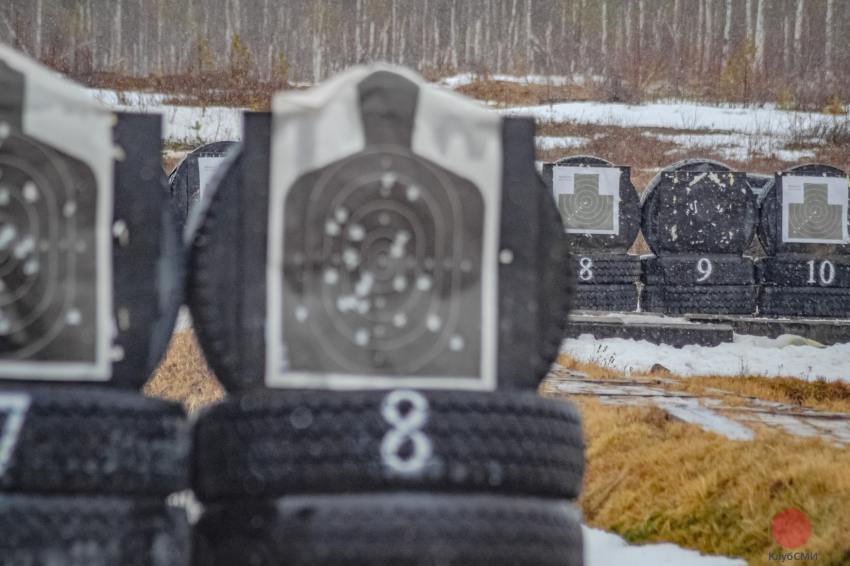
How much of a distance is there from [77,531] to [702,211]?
9.05 m

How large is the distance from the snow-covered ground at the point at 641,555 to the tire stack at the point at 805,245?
24.9 ft

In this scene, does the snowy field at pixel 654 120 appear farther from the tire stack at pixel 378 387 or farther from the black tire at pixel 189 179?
the tire stack at pixel 378 387

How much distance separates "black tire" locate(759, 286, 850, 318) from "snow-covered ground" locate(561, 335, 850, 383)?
1470 mm

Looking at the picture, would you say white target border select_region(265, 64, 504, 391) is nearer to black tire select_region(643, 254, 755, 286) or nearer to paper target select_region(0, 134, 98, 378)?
paper target select_region(0, 134, 98, 378)

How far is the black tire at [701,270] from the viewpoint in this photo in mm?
10070

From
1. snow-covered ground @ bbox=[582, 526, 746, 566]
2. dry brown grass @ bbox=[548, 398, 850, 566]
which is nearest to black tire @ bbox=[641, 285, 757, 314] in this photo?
dry brown grass @ bbox=[548, 398, 850, 566]

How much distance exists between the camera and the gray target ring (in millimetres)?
1889

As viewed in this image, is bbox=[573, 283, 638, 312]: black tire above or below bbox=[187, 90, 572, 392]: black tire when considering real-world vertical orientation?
below

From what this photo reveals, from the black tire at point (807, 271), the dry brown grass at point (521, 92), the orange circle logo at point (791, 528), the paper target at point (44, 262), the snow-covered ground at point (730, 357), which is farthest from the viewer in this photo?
the dry brown grass at point (521, 92)

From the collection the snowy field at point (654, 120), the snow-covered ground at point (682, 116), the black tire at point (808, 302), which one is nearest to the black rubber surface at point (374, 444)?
the black tire at point (808, 302)

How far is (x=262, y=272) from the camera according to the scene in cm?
189

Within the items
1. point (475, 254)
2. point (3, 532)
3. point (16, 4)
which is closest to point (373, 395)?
point (475, 254)

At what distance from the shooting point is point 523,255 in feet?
6.41

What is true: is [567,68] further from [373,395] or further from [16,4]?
[373,395]
